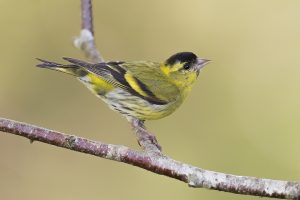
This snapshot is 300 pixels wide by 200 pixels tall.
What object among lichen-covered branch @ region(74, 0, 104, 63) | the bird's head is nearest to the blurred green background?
the bird's head

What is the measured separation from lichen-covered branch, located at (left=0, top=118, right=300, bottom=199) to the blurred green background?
3030mm

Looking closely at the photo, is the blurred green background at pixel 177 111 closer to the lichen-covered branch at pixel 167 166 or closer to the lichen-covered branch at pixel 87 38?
the lichen-covered branch at pixel 87 38

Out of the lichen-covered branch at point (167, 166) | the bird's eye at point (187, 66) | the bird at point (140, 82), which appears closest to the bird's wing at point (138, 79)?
the bird at point (140, 82)

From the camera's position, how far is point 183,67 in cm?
446

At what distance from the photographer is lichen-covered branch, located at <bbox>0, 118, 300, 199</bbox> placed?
93.0 inches

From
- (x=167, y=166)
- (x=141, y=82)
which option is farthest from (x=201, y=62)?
(x=167, y=166)

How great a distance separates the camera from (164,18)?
7117mm

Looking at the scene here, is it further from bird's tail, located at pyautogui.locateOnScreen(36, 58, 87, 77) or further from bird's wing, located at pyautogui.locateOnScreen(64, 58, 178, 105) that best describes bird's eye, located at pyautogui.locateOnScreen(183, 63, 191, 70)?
bird's tail, located at pyautogui.locateOnScreen(36, 58, 87, 77)

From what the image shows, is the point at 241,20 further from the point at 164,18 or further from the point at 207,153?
the point at 207,153

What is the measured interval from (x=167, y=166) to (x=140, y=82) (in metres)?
1.78

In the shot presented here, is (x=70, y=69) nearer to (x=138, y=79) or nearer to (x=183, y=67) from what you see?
(x=138, y=79)

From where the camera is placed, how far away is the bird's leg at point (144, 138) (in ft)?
10.1

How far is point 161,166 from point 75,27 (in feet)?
14.8

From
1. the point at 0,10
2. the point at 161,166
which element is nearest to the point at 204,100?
the point at 0,10
